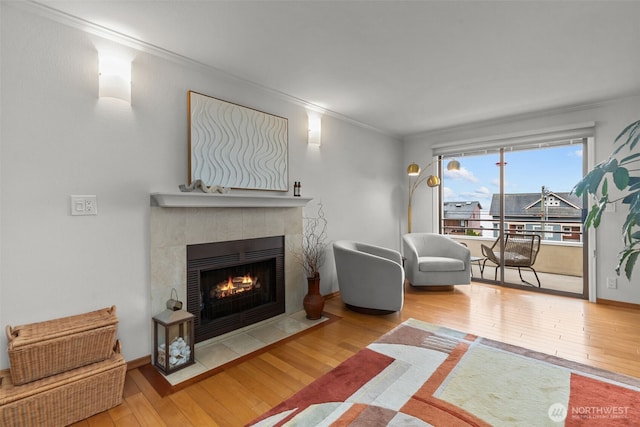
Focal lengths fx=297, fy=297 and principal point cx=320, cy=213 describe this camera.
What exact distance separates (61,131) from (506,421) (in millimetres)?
3148

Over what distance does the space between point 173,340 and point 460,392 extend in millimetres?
2022

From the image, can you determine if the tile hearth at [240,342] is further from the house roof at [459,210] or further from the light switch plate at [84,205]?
the house roof at [459,210]

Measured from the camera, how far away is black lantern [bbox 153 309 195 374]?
6.91ft

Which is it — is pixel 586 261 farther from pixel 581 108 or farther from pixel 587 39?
pixel 587 39

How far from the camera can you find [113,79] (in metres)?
1.98

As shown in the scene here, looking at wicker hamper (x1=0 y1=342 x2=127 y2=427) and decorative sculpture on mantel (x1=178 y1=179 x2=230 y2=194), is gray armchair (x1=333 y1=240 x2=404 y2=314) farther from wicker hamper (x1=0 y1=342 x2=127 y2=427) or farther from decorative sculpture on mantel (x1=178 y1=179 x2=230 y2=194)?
wicker hamper (x1=0 y1=342 x2=127 y2=427)

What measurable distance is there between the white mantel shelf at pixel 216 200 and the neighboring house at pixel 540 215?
3.39 metres

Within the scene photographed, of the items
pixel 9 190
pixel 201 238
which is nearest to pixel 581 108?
pixel 201 238

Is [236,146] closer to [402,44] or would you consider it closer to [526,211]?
[402,44]

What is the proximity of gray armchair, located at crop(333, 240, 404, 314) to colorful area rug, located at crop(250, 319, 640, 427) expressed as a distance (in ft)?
2.27

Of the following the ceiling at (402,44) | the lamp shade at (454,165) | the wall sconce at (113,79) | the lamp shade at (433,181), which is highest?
the ceiling at (402,44)

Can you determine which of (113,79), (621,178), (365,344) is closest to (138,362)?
(365,344)

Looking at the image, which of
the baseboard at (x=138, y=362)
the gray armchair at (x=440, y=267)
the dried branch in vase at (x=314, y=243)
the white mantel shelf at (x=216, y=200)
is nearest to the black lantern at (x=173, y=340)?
the baseboard at (x=138, y=362)

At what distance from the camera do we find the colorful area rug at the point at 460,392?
5.41ft
